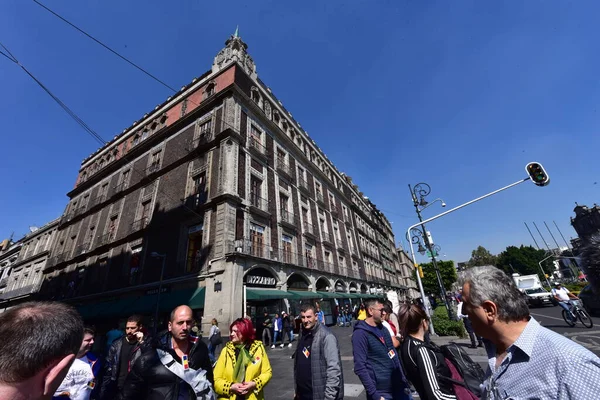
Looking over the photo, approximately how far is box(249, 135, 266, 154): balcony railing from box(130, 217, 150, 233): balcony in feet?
30.3

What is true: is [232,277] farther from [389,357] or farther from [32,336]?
[32,336]

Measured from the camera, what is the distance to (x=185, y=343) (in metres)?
2.77

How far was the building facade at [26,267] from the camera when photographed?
26422 mm

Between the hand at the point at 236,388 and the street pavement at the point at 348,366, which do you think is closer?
the hand at the point at 236,388

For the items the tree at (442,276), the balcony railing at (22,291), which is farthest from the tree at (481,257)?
the balcony railing at (22,291)

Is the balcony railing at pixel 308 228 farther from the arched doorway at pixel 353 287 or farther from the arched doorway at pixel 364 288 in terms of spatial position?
the arched doorway at pixel 364 288

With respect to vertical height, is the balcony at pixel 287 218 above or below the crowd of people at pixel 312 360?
above

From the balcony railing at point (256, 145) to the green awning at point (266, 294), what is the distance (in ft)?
31.7

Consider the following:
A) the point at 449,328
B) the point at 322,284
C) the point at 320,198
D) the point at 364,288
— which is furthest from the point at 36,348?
the point at 364,288

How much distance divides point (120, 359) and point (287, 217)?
15.2 meters

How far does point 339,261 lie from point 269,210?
37.3 ft

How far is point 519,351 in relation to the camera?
1296 mm

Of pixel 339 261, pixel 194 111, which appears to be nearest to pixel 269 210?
pixel 194 111

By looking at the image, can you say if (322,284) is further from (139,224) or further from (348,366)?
(139,224)
